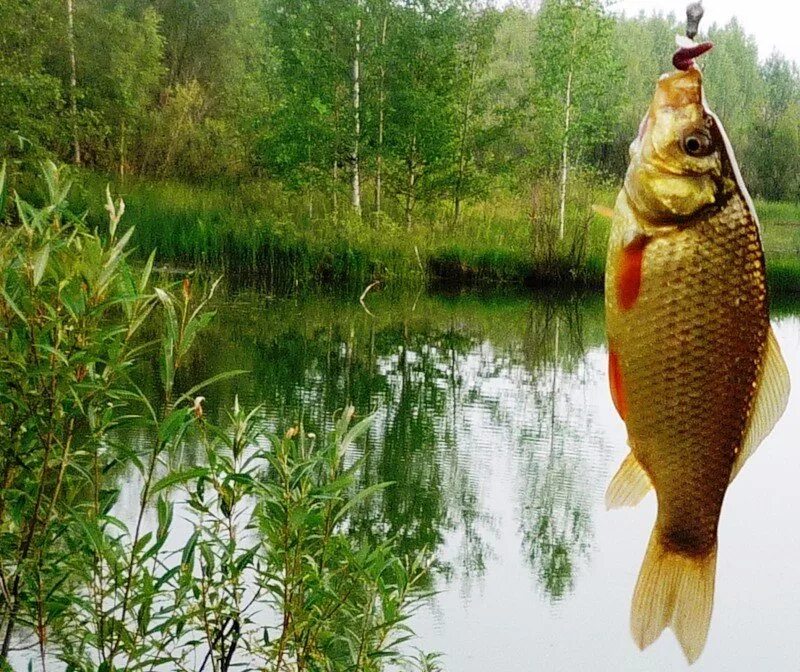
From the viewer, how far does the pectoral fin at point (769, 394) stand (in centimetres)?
81

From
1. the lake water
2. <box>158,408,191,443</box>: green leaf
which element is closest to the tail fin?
<box>158,408,191,443</box>: green leaf

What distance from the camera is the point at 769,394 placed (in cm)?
82

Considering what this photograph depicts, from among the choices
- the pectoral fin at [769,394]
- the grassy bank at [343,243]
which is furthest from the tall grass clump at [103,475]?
the grassy bank at [343,243]

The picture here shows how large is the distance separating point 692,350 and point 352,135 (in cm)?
2146

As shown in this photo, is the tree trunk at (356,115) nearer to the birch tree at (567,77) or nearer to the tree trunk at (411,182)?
the tree trunk at (411,182)

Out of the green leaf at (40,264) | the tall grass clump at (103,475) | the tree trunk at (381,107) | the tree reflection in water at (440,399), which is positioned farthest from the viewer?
the tree trunk at (381,107)

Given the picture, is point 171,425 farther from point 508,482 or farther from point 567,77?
point 567,77

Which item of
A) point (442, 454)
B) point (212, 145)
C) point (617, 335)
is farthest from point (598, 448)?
point (212, 145)

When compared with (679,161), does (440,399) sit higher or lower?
lower

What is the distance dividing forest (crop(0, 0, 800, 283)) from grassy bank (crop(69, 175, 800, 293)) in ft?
0.16

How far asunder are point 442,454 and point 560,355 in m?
5.55

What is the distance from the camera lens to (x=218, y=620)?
114 inches

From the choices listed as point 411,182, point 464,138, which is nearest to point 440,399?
point 464,138

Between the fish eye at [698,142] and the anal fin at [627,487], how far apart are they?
0.80 feet
